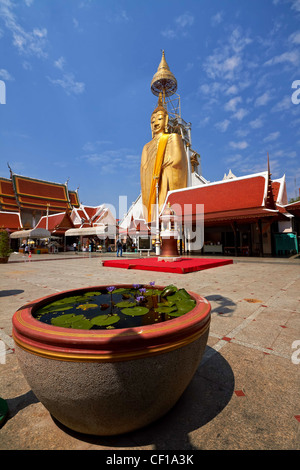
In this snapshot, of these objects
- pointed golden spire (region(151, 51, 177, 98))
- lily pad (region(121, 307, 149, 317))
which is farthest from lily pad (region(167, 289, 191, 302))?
pointed golden spire (region(151, 51, 177, 98))

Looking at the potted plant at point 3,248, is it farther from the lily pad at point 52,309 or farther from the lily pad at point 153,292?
the lily pad at point 153,292

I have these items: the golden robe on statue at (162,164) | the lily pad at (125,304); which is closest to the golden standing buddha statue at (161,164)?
the golden robe on statue at (162,164)

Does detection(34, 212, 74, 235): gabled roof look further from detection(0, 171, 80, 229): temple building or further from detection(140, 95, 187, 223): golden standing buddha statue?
detection(140, 95, 187, 223): golden standing buddha statue

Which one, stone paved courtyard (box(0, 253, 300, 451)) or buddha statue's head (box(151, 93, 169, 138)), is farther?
buddha statue's head (box(151, 93, 169, 138))

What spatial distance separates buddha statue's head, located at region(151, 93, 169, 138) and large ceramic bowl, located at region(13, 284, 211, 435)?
33.7 metres

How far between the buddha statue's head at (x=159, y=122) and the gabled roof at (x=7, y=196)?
1055 inches

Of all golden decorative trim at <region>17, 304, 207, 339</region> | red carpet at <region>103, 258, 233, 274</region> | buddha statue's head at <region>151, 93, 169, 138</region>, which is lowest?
red carpet at <region>103, 258, 233, 274</region>

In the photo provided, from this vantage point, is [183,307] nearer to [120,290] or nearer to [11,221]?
[120,290]

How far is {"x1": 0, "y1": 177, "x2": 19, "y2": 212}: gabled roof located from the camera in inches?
1437

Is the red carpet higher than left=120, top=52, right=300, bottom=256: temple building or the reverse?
the reverse

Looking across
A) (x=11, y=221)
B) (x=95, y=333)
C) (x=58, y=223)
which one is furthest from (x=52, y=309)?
(x=11, y=221)

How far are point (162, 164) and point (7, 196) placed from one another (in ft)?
90.8
